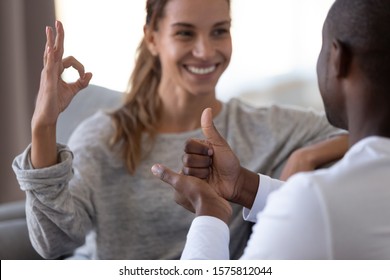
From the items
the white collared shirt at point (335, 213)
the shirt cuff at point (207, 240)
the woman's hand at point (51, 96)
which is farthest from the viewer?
the woman's hand at point (51, 96)

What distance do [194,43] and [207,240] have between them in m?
0.70

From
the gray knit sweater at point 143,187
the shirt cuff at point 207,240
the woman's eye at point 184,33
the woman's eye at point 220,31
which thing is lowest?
the gray knit sweater at point 143,187

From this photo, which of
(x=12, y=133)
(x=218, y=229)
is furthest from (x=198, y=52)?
(x=12, y=133)

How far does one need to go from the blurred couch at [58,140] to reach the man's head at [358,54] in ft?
2.54

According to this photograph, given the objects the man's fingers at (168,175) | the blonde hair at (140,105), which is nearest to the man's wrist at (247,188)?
the man's fingers at (168,175)

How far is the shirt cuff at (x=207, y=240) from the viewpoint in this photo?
1010 mm

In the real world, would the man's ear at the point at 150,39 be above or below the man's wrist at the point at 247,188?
above

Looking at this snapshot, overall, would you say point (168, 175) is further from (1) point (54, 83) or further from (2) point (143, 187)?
(2) point (143, 187)

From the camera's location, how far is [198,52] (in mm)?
1613

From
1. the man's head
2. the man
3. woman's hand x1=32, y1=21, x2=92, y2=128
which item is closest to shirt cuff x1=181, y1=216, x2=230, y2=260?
the man

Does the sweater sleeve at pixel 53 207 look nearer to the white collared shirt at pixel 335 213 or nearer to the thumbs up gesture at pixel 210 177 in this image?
the thumbs up gesture at pixel 210 177

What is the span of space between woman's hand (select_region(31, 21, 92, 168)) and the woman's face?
0.33 m

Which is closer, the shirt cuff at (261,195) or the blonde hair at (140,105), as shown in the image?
the shirt cuff at (261,195)

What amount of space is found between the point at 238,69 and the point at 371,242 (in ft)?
6.21
